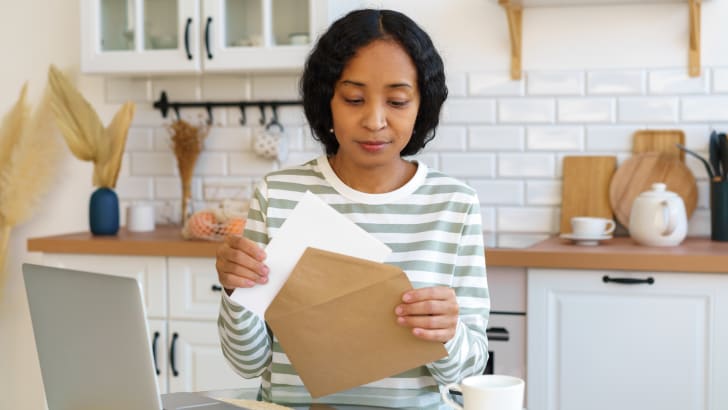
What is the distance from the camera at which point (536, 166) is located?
3164 millimetres

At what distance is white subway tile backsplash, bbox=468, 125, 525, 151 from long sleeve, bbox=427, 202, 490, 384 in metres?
1.61

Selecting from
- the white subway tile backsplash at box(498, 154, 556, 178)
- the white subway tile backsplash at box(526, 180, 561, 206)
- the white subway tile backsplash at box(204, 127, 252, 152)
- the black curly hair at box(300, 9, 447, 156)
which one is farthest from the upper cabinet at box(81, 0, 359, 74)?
the black curly hair at box(300, 9, 447, 156)

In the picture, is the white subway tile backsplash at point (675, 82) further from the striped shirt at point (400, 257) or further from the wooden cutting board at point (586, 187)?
the striped shirt at point (400, 257)

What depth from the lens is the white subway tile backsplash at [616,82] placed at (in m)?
3.06

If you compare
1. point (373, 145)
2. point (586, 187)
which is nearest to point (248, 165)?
point (586, 187)

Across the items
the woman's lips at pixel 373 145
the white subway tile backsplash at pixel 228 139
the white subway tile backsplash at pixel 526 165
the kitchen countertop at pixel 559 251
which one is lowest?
the kitchen countertop at pixel 559 251

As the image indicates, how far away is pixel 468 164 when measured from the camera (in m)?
3.22

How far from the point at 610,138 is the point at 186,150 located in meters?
1.48

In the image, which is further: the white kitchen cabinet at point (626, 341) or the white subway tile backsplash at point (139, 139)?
the white subway tile backsplash at point (139, 139)

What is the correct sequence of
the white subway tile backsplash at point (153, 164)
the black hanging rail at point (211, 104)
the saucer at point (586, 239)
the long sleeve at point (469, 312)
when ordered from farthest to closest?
the white subway tile backsplash at point (153, 164)
the black hanging rail at point (211, 104)
the saucer at point (586, 239)
the long sleeve at point (469, 312)

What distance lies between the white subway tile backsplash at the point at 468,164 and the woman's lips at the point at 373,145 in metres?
1.73

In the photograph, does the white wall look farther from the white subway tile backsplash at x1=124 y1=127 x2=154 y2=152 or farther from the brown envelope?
the brown envelope

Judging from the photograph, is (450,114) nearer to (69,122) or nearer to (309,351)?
(69,122)

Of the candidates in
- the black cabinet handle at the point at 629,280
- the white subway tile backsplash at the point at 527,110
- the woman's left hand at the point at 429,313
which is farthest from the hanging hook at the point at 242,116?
the woman's left hand at the point at 429,313
